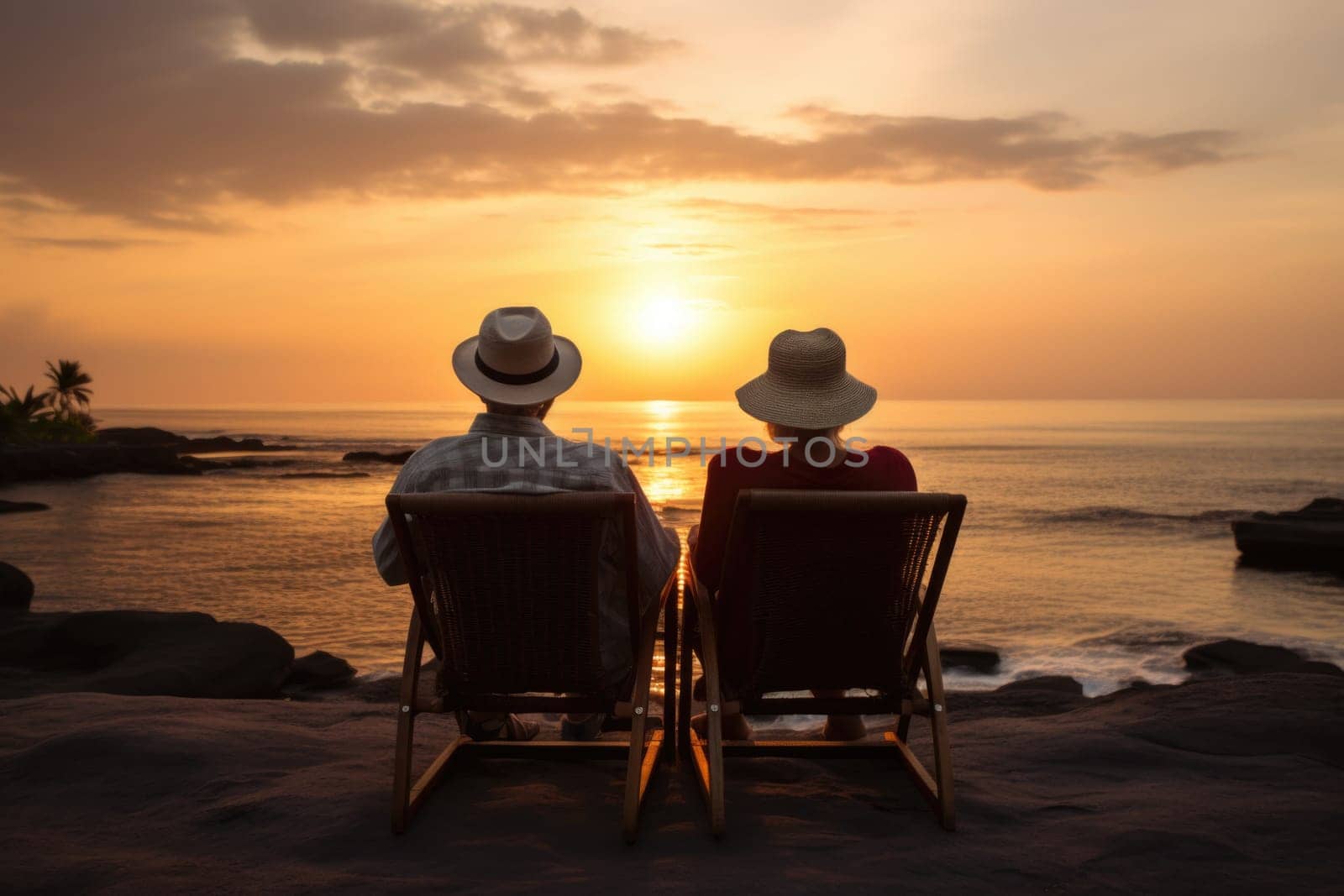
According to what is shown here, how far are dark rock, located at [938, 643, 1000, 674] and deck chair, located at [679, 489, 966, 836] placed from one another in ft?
22.2

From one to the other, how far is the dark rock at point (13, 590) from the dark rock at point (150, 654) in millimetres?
2106

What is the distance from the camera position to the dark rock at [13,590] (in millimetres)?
10969

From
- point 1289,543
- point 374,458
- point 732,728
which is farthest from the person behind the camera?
point 374,458

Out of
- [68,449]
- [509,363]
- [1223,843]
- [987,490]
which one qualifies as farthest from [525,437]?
[68,449]

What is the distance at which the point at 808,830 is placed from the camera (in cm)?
333

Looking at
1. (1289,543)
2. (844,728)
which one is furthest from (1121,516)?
(844,728)

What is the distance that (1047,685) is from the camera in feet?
29.1

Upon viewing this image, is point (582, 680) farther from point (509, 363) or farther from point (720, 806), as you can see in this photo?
point (509, 363)

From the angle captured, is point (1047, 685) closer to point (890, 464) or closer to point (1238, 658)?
point (1238, 658)

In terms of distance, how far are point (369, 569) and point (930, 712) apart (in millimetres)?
14290

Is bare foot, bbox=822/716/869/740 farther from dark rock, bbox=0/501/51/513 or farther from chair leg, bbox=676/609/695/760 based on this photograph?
dark rock, bbox=0/501/51/513

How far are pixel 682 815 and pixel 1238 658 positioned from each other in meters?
8.57

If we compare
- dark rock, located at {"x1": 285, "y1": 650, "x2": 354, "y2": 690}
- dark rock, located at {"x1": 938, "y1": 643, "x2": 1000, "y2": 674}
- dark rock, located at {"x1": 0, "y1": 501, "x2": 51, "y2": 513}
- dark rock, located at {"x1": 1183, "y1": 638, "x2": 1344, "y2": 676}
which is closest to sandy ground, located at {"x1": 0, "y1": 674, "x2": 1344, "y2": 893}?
dark rock, located at {"x1": 285, "y1": 650, "x2": 354, "y2": 690}

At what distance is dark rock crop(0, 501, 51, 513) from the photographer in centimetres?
2856
